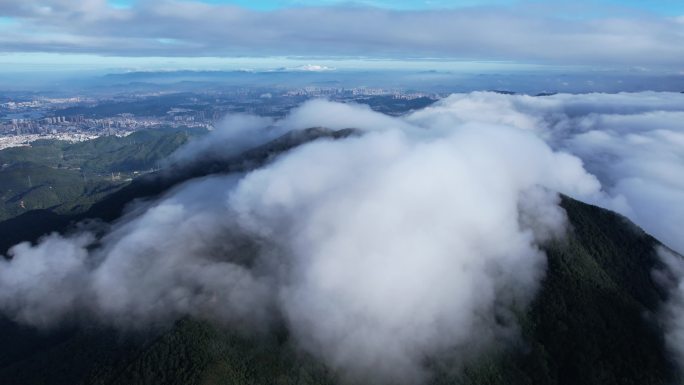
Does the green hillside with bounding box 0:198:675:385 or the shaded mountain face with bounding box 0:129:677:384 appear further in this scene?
the shaded mountain face with bounding box 0:129:677:384

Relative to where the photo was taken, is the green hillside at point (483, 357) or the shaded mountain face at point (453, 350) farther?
the shaded mountain face at point (453, 350)

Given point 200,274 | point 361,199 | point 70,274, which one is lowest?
point 70,274

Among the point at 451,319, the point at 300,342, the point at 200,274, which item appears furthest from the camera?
the point at 200,274

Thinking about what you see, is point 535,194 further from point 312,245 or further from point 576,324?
point 312,245

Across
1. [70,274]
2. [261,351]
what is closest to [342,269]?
[261,351]

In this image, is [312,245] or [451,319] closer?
[451,319]

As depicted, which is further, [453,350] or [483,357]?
[453,350]

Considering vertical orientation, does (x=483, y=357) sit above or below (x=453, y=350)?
below

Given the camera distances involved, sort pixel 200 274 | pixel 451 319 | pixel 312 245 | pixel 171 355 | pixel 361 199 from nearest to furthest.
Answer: pixel 171 355
pixel 451 319
pixel 200 274
pixel 312 245
pixel 361 199
